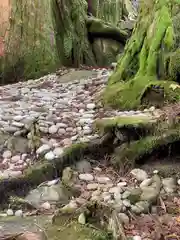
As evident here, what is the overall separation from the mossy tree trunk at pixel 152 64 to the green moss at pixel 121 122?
0.69 metres

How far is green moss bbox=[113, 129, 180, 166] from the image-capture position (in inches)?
182

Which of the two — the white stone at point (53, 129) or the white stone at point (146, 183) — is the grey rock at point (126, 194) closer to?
the white stone at point (146, 183)

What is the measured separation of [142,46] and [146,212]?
322 centimetres

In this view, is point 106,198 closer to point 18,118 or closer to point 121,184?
point 121,184

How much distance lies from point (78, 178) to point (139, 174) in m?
0.61

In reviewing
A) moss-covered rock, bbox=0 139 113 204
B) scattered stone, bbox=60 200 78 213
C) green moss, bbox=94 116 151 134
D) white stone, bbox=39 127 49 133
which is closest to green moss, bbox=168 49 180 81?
green moss, bbox=94 116 151 134

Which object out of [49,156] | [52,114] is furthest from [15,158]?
[52,114]

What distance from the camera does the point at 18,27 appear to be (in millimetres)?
10250

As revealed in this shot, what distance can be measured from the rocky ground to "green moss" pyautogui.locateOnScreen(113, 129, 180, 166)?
15 cm

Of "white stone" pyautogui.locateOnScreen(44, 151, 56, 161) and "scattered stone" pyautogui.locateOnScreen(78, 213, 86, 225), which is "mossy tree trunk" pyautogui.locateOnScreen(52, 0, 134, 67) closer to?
"white stone" pyautogui.locateOnScreen(44, 151, 56, 161)

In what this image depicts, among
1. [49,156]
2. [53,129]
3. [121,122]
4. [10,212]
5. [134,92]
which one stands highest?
[134,92]

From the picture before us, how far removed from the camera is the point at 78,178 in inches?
182

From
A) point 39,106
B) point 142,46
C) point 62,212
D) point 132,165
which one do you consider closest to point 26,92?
point 39,106

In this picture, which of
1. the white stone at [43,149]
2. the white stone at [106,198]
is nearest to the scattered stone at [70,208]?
the white stone at [106,198]
